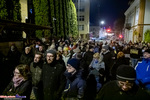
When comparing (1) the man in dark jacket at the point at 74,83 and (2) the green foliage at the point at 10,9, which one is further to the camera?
(2) the green foliage at the point at 10,9

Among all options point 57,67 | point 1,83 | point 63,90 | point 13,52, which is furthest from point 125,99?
point 13,52

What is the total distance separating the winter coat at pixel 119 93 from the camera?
7.01 feet

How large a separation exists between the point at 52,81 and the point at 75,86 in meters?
0.76

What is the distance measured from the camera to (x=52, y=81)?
3.58m

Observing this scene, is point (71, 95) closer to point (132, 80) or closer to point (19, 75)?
point (19, 75)

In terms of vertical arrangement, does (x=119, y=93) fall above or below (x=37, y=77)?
above

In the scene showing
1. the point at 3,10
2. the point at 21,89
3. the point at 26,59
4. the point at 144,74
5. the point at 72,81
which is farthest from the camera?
the point at 3,10

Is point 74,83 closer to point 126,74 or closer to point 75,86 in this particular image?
point 75,86

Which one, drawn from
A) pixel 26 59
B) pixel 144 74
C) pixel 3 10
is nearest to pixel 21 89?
pixel 144 74

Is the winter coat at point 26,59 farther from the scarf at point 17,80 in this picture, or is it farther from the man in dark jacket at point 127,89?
the man in dark jacket at point 127,89

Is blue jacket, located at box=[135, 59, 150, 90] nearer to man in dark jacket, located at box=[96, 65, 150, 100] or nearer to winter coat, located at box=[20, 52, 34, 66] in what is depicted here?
man in dark jacket, located at box=[96, 65, 150, 100]

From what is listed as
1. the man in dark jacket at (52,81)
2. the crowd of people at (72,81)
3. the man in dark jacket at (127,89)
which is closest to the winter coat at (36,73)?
the crowd of people at (72,81)

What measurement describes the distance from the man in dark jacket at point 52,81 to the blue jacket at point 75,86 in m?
0.39

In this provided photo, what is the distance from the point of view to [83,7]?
5809 cm
